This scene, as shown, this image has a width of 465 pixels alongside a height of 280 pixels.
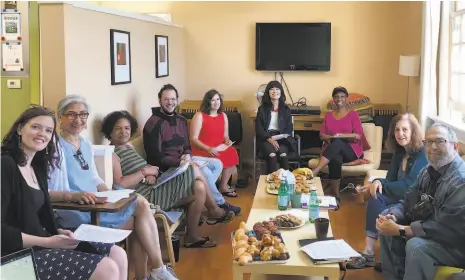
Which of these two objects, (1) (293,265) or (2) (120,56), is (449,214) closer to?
(1) (293,265)

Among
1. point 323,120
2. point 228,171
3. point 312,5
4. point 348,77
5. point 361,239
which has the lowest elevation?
point 361,239

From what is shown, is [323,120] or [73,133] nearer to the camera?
[73,133]

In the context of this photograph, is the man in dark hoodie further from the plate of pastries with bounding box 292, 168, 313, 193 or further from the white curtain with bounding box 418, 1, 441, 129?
the white curtain with bounding box 418, 1, 441, 129

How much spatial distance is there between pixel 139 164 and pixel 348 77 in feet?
11.1

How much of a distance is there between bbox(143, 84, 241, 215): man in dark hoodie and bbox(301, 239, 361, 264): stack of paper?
1.73 meters

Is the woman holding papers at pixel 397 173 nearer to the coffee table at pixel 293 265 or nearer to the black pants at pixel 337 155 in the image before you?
the coffee table at pixel 293 265

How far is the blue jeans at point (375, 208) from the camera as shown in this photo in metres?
3.39

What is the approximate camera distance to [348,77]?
6.22m

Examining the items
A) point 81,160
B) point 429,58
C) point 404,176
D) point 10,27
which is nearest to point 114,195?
point 81,160

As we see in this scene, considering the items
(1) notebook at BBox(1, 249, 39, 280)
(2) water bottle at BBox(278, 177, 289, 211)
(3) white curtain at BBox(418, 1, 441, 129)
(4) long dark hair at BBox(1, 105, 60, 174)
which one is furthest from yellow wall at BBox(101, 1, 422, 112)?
(1) notebook at BBox(1, 249, 39, 280)

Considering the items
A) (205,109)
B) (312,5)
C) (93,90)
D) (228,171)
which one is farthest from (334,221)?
(312,5)

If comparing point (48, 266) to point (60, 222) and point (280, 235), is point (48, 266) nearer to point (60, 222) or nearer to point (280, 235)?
point (60, 222)

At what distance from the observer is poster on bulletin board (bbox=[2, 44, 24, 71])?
4.19 meters

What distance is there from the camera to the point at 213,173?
4.48m
